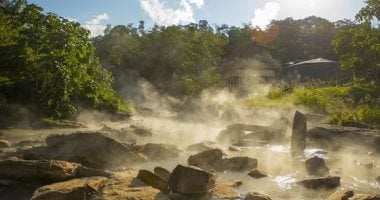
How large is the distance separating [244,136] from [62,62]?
11150 mm

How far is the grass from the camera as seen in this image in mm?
18047

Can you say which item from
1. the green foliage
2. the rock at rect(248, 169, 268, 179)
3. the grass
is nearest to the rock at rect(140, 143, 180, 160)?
the rock at rect(248, 169, 268, 179)

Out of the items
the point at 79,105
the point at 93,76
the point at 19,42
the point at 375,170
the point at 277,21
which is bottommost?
the point at 375,170

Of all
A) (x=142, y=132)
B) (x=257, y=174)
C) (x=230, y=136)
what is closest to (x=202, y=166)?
(x=257, y=174)

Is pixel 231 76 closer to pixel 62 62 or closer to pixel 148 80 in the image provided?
pixel 148 80

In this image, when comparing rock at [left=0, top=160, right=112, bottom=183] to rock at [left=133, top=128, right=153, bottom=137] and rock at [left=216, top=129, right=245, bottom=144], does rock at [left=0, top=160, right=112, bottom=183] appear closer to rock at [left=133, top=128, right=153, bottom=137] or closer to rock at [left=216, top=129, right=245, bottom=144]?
rock at [left=216, top=129, right=245, bottom=144]

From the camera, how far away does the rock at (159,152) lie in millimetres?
13727

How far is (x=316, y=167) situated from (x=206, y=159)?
3193 millimetres

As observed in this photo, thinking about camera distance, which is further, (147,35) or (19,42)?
(147,35)

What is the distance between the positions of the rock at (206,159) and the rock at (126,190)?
3676mm

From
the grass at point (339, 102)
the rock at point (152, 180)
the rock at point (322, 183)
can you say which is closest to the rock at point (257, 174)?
the rock at point (322, 183)

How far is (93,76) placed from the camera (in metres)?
27.8

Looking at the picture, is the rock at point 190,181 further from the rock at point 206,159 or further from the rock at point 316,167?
the rock at point 316,167

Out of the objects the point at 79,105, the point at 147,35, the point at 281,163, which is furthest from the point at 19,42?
the point at 147,35
